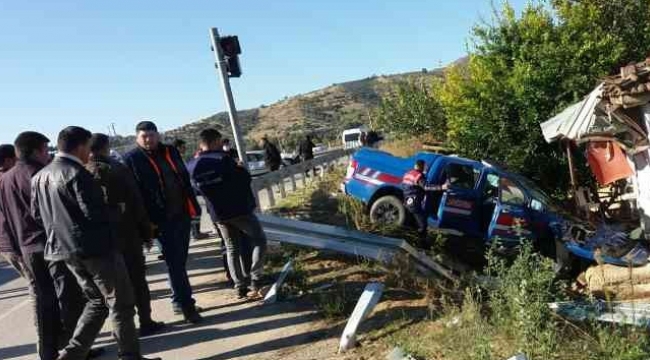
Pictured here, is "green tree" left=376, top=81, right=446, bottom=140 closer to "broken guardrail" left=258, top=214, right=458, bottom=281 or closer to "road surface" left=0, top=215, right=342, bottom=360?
"broken guardrail" left=258, top=214, right=458, bottom=281

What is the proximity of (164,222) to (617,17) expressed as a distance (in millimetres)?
15777

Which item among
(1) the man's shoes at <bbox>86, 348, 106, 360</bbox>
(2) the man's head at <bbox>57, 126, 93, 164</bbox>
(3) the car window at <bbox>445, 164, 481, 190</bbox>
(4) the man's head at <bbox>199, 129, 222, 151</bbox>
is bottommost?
(1) the man's shoes at <bbox>86, 348, 106, 360</bbox>

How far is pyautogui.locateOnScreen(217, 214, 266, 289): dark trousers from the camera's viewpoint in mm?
6477

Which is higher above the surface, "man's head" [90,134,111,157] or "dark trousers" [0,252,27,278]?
"man's head" [90,134,111,157]

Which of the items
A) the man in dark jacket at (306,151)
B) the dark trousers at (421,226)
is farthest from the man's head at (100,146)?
the man in dark jacket at (306,151)

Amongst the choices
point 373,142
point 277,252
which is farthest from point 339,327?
point 373,142

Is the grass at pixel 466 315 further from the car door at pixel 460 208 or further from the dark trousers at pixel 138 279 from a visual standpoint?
the car door at pixel 460 208

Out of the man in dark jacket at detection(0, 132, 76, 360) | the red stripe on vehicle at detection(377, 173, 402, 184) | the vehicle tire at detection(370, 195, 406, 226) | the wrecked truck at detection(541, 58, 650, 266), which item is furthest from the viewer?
the red stripe on vehicle at detection(377, 173, 402, 184)

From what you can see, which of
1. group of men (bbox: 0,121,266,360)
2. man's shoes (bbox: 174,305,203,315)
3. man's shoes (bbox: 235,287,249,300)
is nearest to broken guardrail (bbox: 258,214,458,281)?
group of men (bbox: 0,121,266,360)

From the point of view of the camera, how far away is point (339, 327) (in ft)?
18.0

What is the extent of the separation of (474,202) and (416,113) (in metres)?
13.5

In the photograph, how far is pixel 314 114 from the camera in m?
105

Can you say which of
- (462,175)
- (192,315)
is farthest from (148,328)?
(462,175)

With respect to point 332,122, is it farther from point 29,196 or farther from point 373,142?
point 29,196
